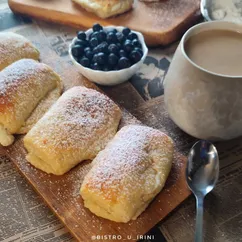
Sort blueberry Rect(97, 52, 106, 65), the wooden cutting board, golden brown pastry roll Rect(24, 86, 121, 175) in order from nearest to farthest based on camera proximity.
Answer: golden brown pastry roll Rect(24, 86, 121, 175) < blueberry Rect(97, 52, 106, 65) < the wooden cutting board

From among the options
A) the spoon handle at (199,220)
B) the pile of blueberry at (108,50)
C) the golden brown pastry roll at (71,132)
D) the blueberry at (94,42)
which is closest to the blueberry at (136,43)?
the pile of blueberry at (108,50)

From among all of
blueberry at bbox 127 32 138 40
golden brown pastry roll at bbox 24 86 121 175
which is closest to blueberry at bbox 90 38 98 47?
blueberry at bbox 127 32 138 40

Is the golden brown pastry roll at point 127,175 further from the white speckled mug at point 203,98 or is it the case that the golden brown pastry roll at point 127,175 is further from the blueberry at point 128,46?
the blueberry at point 128,46

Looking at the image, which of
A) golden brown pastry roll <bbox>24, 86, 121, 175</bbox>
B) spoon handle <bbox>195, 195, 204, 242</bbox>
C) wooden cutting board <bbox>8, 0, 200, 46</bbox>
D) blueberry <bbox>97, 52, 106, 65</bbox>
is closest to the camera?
spoon handle <bbox>195, 195, 204, 242</bbox>

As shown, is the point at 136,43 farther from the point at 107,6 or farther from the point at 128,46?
the point at 107,6

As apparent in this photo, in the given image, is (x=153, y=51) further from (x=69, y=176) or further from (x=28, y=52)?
(x=69, y=176)

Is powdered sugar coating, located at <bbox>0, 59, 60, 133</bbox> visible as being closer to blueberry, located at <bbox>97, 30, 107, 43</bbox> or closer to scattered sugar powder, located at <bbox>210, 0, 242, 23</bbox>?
blueberry, located at <bbox>97, 30, 107, 43</bbox>

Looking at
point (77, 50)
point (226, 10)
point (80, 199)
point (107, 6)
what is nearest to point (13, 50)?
point (77, 50)
